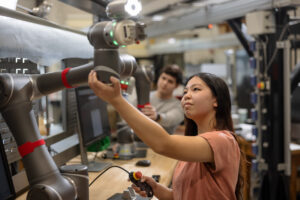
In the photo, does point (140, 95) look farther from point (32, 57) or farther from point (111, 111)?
point (32, 57)

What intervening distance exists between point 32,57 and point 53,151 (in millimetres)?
722

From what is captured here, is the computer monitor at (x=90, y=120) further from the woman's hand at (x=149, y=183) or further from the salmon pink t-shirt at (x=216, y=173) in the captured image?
the salmon pink t-shirt at (x=216, y=173)

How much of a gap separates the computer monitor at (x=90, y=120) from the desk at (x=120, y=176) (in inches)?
5.7

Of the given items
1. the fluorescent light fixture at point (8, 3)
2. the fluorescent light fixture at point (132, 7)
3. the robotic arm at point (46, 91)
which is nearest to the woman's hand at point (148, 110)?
the fluorescent light fixture at point (8, 3)

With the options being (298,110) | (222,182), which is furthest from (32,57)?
(298,110)

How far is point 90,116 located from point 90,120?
3 centimetres

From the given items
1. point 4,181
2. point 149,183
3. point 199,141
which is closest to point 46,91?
point 4,181

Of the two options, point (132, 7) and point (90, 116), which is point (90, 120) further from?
point (132, 7)

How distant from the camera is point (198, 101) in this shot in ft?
4.47

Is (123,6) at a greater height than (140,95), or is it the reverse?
(123,6)

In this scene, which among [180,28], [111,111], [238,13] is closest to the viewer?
[111,111]

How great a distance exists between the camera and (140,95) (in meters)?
2.48

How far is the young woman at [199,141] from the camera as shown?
1.05m

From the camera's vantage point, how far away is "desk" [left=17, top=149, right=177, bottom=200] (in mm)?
1688
